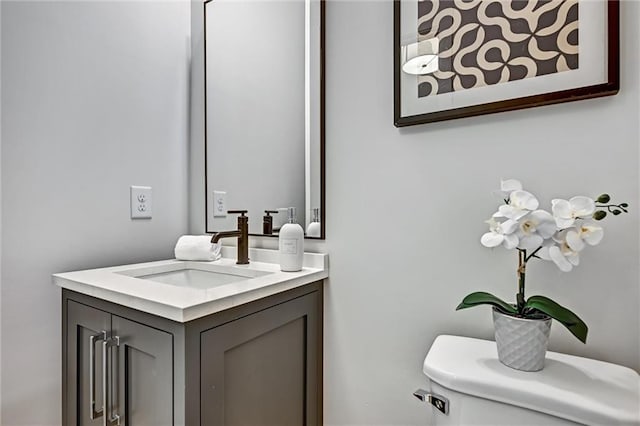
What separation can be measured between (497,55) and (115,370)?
126 cm

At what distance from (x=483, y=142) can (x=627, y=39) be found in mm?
330

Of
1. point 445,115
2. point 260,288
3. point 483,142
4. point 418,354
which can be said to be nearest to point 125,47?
point 260,288

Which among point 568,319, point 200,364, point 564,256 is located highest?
point 564,256

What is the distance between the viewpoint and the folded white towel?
4.17 feet

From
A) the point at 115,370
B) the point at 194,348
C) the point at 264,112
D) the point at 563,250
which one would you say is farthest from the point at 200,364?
Result: the point at 264,112

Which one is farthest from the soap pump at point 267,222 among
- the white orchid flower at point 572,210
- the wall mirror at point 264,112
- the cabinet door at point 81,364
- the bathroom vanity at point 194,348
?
the white orchid flower at point 572,210

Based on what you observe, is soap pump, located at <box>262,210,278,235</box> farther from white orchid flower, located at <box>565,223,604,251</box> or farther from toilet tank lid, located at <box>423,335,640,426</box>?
white orchid flower, located at <box>565,223,604,251</box>

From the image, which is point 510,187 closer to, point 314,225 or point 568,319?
point 568,319

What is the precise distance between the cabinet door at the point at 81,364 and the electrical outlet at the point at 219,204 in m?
0.58

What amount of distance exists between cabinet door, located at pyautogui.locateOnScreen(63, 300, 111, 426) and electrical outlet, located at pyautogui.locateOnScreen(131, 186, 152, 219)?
386 millimetres

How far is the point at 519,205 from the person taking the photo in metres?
0.66

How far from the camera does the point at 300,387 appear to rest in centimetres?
104

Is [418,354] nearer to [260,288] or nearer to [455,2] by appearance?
[260,288]

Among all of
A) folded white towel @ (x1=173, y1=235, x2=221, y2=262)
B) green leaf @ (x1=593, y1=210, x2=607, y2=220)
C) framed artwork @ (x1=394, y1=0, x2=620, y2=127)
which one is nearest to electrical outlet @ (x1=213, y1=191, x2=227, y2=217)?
folded white towel @ (x1=173, y1=235, x2=221, y2=262)
